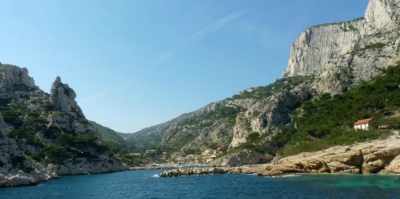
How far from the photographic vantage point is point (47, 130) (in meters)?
91.8

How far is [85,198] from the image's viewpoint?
38.2 metres

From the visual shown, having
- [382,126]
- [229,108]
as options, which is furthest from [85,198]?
[229,108]

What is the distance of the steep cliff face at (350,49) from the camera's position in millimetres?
95625

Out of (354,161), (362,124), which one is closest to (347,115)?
(362,124)

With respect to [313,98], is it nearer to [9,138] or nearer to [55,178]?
[55,178]

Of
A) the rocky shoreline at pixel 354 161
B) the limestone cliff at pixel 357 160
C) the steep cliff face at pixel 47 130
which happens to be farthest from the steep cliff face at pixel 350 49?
the steep cliff face at pixel 47 130

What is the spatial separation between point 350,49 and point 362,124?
62.1 m

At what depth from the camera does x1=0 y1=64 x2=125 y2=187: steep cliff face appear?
78812 millimetres

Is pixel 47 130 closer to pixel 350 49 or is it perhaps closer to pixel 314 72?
pixel 350 49

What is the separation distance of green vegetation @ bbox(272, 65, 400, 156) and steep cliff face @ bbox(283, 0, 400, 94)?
23.9 feet

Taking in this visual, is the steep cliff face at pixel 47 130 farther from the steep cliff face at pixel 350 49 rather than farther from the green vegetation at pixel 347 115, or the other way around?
the steep cliff face at pixel 350 49

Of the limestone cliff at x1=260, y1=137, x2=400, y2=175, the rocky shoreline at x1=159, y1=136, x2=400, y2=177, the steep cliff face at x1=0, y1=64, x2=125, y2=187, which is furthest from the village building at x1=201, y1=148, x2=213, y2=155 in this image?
the limestone cliff at x1=260, y1=137, x2=400, y2=175

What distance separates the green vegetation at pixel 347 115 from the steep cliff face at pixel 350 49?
7.27 meters

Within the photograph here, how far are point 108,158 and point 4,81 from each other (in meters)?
41.0
